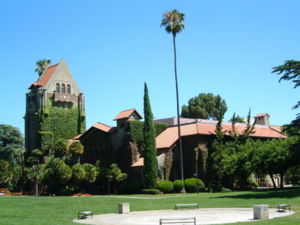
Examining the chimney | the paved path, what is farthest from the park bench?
the chimney

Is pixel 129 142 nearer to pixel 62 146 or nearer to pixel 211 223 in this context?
pixel 62 146

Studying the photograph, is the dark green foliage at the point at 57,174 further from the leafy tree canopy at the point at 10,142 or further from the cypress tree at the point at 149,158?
the leafy tree canopy at the point at 10,142

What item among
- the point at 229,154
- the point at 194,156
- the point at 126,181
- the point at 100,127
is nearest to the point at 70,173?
the point at 126,181

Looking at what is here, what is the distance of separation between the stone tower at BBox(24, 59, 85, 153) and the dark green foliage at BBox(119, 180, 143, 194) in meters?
16.8

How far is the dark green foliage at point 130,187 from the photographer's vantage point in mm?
49125

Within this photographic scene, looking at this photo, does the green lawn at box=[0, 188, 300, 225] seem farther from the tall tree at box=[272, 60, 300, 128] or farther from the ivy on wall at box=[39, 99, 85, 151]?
the ivy on wall at box=[39, 99, 85, 151]

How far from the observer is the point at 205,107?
Answer: 89.9 m

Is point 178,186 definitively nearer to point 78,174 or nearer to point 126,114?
point 78,174

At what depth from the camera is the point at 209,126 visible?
5544cm

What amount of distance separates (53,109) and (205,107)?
122ft

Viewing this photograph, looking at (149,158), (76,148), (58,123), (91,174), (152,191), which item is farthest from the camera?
(58,123)

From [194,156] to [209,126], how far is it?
17.9 ft

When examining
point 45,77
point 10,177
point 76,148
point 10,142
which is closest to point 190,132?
point 76,148

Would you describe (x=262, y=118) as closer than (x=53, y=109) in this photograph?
No
